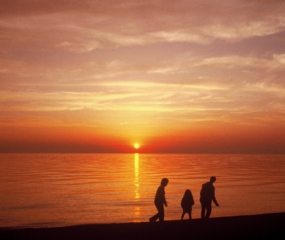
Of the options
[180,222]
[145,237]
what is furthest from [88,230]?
[180,222]

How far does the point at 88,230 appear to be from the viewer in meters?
14.2

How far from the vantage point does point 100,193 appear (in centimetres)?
4438

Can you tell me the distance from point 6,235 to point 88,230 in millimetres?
2754

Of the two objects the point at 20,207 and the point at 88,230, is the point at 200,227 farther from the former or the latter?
the point at 20,207

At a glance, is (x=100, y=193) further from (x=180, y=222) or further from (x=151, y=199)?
(x=180, y=222)

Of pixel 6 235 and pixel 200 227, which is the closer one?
pixel 6 235

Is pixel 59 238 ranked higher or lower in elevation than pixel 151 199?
higher

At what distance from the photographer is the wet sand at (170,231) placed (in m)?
13.0

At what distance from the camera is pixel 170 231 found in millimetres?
14031

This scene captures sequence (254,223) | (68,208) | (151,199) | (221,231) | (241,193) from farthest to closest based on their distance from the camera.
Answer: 1. (241,193)
2. (151,199)
3. (68,208)
4. (254,223)
5. (221,231)

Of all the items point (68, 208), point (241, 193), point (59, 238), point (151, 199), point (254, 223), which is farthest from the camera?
point (241, 193)

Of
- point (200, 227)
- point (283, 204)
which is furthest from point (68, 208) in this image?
point (200, 227)

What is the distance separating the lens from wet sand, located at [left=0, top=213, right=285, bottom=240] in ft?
42.7

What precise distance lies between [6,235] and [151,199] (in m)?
26.9
